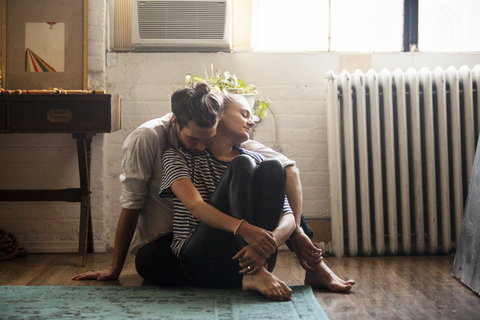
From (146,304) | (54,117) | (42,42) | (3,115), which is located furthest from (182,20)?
(146,304)

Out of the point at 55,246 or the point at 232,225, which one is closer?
the point at 232,225

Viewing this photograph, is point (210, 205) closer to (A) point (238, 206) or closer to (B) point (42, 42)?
(A) point (238, 206)

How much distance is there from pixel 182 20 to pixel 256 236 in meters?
1.45

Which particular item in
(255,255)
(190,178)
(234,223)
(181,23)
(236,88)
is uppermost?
(181,23)

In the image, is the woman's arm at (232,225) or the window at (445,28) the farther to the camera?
the window at (445,28)

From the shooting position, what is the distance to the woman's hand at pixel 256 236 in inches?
54.8

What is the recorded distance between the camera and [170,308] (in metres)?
1.38

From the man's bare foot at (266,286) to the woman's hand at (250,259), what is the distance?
2 centimetres

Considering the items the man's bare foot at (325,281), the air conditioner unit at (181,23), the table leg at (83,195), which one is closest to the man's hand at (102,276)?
the table leg at (83,195)

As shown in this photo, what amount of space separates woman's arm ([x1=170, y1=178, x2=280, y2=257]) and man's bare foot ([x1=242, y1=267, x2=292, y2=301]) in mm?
86

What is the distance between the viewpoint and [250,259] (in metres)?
1.42

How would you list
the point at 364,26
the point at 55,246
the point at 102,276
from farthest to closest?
the point at 364,26 < the point at 55,246 < the point at 102,276

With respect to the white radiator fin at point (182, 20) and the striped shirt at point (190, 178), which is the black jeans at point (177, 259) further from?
the white radiator fin at point (182, 20)

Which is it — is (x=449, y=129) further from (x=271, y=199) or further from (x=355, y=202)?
(x=271, y=199)
